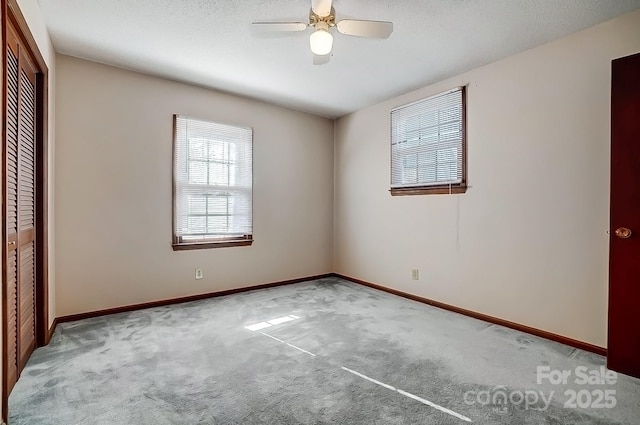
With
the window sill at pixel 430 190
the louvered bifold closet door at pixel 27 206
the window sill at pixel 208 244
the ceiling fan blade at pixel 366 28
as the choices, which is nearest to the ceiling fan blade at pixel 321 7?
the ceiling fan blade at pixel 366 28

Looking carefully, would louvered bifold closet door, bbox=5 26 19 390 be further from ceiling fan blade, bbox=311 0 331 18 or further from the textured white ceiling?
ceiling fan blade, bbox=311 0 331 18

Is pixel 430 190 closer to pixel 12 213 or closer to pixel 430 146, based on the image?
pixel 430 146

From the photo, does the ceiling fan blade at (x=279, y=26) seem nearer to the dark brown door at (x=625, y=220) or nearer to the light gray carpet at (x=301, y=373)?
the dark brown door at (x=625, y=220)

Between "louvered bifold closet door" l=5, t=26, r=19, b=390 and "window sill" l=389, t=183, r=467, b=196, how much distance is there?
3470 millimetres

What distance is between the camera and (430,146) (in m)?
3.65

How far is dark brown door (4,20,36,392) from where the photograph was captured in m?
1.79

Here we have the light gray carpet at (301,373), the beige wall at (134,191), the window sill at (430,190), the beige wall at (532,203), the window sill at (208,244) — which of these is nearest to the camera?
the light gray carpet at (301,373)

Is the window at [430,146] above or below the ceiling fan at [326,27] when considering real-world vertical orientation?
below

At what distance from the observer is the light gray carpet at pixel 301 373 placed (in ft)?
5.56

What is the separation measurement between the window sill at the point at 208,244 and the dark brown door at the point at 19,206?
1346 millimetres

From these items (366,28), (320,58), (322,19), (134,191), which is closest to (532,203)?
(366,28)

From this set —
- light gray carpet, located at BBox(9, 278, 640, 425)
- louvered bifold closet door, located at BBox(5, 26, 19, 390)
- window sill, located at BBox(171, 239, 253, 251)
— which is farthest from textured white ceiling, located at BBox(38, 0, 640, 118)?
light gray carpet, located at BBox(9, 278, 640, 425)

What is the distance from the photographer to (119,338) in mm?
2646

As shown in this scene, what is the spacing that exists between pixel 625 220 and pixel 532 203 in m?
0.76
